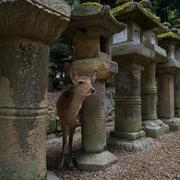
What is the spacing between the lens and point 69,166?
4.64 metres

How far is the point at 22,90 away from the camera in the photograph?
10.3 feet

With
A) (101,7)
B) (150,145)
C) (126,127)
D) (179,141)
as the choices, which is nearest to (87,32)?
(101,7)

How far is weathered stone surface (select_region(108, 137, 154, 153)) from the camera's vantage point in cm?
602

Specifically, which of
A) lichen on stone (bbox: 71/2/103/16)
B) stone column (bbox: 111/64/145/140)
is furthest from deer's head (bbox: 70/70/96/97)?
stone column (bbox: 111/64/145/140)

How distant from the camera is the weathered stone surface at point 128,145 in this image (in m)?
6.02

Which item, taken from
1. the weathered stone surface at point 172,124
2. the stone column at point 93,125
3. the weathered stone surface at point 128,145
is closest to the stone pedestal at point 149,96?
the weathered stone surface at point 172,124

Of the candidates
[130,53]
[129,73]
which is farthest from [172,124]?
[130,53]

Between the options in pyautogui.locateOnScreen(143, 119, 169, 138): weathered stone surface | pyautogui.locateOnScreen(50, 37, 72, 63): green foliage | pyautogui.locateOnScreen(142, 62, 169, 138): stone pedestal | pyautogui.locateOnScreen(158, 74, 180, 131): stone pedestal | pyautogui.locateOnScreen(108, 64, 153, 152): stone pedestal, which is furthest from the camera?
pyautogui.locateOnScreen(50, 37, 72, 63): green foliage

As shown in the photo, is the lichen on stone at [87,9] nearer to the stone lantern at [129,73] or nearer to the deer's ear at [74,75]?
the deer's ear at [74,75]

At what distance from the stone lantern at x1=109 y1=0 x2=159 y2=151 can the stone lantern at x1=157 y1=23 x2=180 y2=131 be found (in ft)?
7.57

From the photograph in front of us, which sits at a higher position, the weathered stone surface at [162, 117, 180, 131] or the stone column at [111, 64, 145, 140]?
the stone column at [111, 64, 145, 140]

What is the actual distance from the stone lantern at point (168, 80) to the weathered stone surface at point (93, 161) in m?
4.40

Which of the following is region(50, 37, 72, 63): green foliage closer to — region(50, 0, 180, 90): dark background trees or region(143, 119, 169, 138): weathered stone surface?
region(50, 0, 180, 90): dark background trees

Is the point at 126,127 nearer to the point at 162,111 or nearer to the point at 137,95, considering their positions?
the point at 137,95
